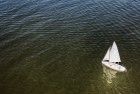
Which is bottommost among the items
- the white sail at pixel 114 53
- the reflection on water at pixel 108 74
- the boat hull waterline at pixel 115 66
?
the reflection on water at pixel 108 74

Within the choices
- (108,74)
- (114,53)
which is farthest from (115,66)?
(114,53)

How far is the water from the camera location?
42.1m

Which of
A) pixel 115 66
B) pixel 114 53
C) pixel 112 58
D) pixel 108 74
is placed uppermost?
pixel 114 53

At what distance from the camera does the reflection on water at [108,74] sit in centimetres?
4363

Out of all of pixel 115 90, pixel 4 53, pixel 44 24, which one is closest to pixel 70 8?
pixel 44 24

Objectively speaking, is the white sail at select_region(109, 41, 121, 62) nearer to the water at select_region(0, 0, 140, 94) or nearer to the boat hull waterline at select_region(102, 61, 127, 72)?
the boat hull waterline at select_region(102, 61, 127, 72)

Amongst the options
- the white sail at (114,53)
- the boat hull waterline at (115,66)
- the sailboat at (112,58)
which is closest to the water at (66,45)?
the boat hull waterline at (115,66)

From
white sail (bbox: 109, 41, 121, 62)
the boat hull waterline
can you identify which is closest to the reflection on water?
the boat hull waterline

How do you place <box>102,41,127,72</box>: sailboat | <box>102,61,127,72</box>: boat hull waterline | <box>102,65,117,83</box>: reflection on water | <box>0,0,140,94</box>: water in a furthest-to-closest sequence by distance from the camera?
<box>102,41,127,72</box>: sailboat
<box>102,61,127,72</box>: boat hull waterline
<box>102,65,117,83</box>: reflection on water
<box>0,0,140,94</box>: water

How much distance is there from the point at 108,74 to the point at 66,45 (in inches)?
446

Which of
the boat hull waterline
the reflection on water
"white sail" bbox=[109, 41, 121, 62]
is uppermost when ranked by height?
"white sail" bbox=[109, 41, 121, 62]

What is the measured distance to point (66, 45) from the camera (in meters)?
51.7

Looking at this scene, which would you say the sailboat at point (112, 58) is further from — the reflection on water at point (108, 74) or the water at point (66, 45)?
the water at point (66, 45)

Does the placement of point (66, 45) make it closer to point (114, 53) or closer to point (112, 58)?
point (112, 58)
